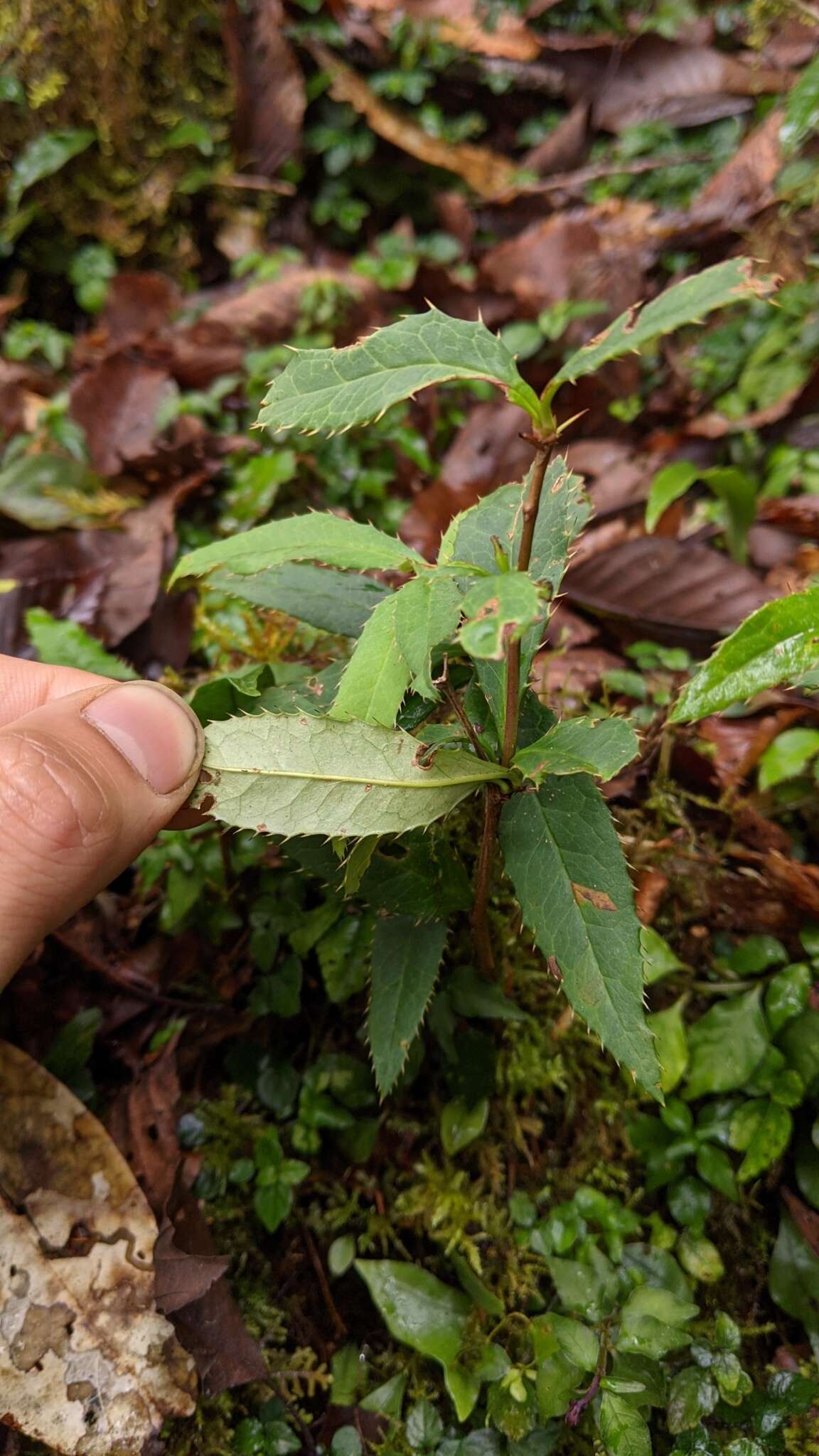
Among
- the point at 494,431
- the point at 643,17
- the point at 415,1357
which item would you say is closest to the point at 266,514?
the point at 494,431

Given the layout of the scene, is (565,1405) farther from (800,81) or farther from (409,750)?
(800,81)

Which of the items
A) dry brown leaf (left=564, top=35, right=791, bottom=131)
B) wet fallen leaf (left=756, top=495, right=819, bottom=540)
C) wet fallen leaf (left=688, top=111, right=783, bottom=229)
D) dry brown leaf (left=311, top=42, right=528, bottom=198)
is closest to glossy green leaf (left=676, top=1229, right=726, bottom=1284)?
wet fallen leaf (left=756, top=495, right=819, bottom=540)

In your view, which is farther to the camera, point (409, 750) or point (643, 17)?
point (643, 17)

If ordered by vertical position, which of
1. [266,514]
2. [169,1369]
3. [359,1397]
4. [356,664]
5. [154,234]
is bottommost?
[359,1397]

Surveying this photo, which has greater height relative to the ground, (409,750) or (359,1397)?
(409,750)

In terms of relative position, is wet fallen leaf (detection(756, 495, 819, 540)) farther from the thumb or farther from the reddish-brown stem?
the thumb

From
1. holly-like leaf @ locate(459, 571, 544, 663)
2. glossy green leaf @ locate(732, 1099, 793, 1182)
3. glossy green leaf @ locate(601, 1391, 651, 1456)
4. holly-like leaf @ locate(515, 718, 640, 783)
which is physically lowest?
glossy green leaf @ locate(601, 1391, 651, 1456)

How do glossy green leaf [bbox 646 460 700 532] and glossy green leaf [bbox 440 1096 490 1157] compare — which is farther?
glossy green leaf [bbox 646 460 700 532]
